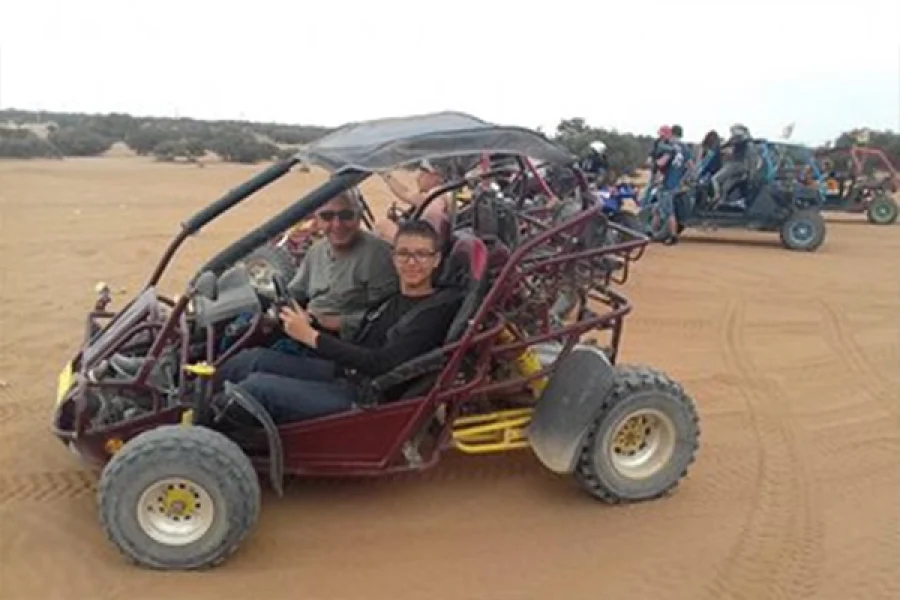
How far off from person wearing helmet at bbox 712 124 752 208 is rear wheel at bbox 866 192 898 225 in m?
5.44

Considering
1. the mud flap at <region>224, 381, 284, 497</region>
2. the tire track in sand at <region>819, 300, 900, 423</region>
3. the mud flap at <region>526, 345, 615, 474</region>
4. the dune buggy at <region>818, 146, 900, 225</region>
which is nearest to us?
the mud flap at <region>224, 381, 284, 497</region>

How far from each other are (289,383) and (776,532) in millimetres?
2254

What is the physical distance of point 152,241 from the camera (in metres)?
12.7

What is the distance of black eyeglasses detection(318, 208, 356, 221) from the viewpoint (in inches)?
190

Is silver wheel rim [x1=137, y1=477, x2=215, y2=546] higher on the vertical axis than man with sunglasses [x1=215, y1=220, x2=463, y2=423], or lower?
lower

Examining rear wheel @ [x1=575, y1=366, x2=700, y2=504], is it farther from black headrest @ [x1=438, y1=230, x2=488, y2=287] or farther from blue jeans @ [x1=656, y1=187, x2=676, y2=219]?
blue jeans @ [x1=656, y1=187, x2=676, y2=219]

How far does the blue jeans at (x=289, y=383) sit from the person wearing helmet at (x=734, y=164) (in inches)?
418

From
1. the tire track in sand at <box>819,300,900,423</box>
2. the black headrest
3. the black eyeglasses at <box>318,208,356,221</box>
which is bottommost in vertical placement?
the tire track in sand at <box>819,300,900,423</box>

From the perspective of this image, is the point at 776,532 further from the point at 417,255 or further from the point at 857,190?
the point at 857,190

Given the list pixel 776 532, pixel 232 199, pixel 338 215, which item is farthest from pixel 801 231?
pixel 232 199

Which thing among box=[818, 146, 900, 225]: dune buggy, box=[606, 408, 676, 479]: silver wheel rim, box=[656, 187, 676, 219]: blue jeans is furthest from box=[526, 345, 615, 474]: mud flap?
box=[818, 146, 900, 225]: dune buggy

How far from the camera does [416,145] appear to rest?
4238 mm

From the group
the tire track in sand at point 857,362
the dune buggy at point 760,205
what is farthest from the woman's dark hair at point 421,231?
the dune buggy at point 760,205

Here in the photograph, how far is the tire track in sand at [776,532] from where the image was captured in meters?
4.05
